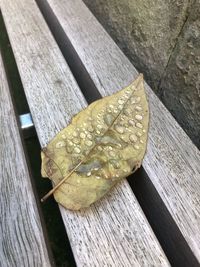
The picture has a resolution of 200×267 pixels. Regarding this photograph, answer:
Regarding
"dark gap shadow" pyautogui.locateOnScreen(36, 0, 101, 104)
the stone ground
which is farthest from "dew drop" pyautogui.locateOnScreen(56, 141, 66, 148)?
the stone ground

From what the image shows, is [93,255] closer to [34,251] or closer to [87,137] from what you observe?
[34,251]

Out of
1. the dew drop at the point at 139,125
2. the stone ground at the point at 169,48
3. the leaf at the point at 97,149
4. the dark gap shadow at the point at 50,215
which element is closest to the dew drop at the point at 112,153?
the leaf at the point at 97,149

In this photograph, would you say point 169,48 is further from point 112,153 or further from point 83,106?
point 112,153

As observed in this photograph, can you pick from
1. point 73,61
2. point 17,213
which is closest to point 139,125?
point 17,213

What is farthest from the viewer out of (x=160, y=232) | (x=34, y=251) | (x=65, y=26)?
(x=65, y=26)

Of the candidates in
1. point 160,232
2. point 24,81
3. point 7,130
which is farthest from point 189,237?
point 24,81

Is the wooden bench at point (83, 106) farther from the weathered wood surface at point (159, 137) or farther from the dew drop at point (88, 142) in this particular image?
the dew drop at point (88, 142)
